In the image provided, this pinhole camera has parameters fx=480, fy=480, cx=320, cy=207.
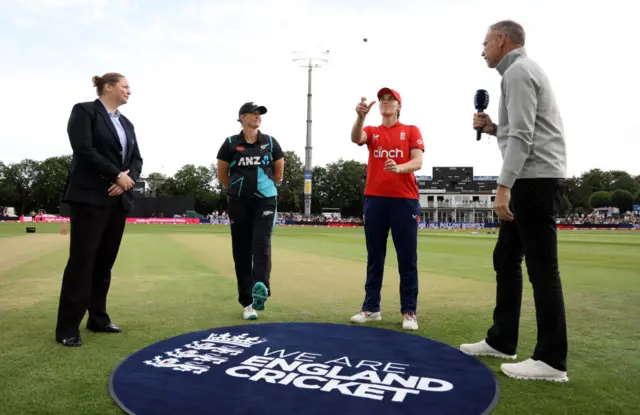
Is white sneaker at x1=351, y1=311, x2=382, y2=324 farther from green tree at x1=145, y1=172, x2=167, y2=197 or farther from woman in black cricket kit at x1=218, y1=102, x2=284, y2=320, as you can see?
green tree at x1=145, y1=172, x2=167, y2=197

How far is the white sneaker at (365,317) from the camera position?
476 cm

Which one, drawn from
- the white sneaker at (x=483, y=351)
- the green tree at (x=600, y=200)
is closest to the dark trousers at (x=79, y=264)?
the white sneaker at (x=483, y=351)

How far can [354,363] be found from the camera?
3.27m

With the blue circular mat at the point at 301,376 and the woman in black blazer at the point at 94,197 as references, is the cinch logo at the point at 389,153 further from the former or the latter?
the woman in black blazer at the point at 94,197

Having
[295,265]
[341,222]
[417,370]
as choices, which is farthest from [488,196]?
[417,370]

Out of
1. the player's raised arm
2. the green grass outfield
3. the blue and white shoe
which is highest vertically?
the player's raised arm

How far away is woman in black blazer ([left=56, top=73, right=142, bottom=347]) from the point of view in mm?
3938

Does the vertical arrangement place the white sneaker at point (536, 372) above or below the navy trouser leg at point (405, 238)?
below

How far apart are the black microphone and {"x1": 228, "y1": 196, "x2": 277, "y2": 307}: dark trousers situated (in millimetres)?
2252

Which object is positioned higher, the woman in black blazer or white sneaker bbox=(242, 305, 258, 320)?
the woman in black blazer

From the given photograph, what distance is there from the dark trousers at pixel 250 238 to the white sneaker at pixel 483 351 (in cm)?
216

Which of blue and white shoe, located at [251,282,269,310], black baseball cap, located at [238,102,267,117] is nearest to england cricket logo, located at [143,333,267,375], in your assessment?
blue and white shoe, located at [251,282,269,310]

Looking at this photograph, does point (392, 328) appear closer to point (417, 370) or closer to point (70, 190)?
point (417, 370)

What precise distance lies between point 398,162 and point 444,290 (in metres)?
2.99
